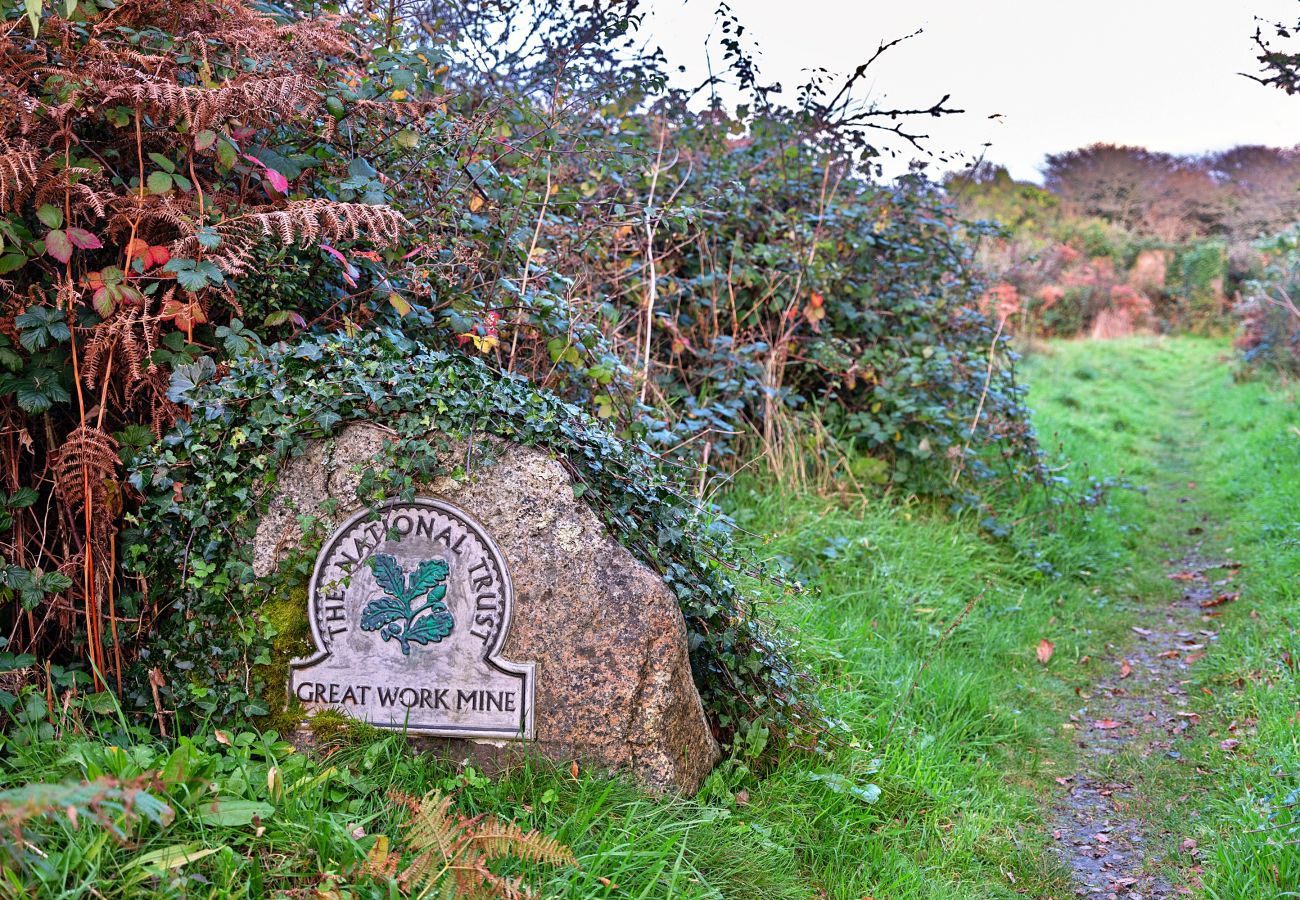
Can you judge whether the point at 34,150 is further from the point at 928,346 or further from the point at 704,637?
the point at 928,346

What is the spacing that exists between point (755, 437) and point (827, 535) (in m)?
0.85

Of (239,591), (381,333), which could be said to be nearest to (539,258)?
(381,333)

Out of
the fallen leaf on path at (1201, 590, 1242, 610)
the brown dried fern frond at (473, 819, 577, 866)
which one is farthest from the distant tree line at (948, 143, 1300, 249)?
the brown dried fern frond at (473, 819, 577, 866)

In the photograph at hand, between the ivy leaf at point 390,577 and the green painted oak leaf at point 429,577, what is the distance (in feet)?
0.07

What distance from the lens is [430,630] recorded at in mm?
3082

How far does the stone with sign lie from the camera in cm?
306

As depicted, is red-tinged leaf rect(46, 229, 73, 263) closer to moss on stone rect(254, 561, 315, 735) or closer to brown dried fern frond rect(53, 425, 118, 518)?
brown dried fern frond rect(53, 425, 118, 518)

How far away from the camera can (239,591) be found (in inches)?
121

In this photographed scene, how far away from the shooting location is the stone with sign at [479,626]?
3062mm

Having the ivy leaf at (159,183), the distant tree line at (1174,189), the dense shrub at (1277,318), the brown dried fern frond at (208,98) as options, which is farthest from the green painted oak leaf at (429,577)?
the distant tree line at (1174,189)

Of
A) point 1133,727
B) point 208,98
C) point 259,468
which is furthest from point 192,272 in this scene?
point 1133,727

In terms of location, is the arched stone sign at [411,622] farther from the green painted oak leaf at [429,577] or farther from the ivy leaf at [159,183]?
the ivy leaf at [159,183]

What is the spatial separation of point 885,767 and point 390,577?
194 centimetres

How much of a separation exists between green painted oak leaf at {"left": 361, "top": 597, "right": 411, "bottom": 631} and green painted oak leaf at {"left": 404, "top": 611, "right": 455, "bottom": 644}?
5 cm
